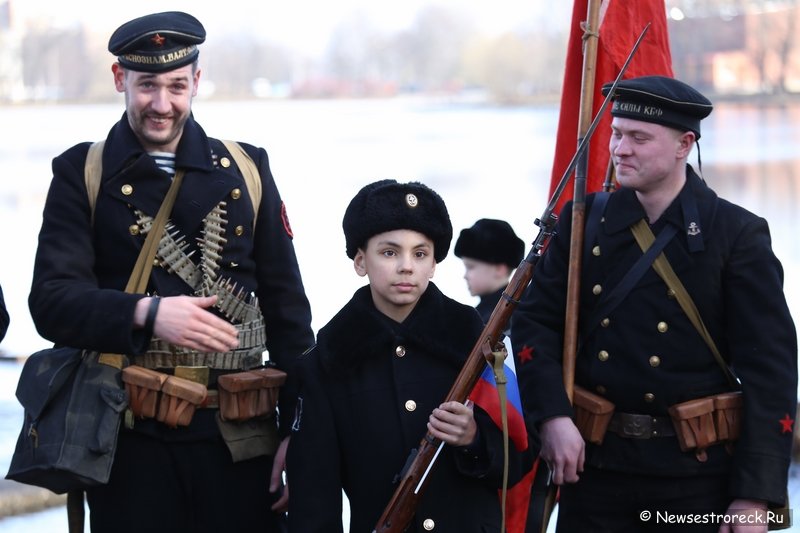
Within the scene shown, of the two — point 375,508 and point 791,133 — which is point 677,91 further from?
point 791,133

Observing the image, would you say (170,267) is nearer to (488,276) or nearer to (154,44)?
(154,44)

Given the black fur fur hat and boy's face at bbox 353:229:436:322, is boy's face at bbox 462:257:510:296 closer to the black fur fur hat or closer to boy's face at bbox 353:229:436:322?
the black fur fur hat

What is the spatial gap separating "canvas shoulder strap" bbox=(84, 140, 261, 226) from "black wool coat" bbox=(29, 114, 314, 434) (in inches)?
0.6

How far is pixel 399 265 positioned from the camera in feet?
11.1

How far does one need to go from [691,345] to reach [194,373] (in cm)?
132

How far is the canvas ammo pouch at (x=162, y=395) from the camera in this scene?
345 cm

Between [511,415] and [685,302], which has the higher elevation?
[685,302]

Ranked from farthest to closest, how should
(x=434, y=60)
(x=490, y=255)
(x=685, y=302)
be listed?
1. (x=434, y=60)
2. (x=490, y=255)
3. (x=685, y=302)

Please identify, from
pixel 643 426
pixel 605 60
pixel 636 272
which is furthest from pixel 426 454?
pixel 605 60

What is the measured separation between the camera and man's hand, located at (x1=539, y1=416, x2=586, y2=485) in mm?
3469

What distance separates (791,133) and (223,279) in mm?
35758

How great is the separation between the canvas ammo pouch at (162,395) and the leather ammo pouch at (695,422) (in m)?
1.25

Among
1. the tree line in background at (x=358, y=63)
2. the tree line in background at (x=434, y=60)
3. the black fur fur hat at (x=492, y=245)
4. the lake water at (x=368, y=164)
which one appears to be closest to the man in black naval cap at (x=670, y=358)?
the black fur fur hat at (x=492, y=245)

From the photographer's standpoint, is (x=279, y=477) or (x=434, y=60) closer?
(x=279, y=477)
